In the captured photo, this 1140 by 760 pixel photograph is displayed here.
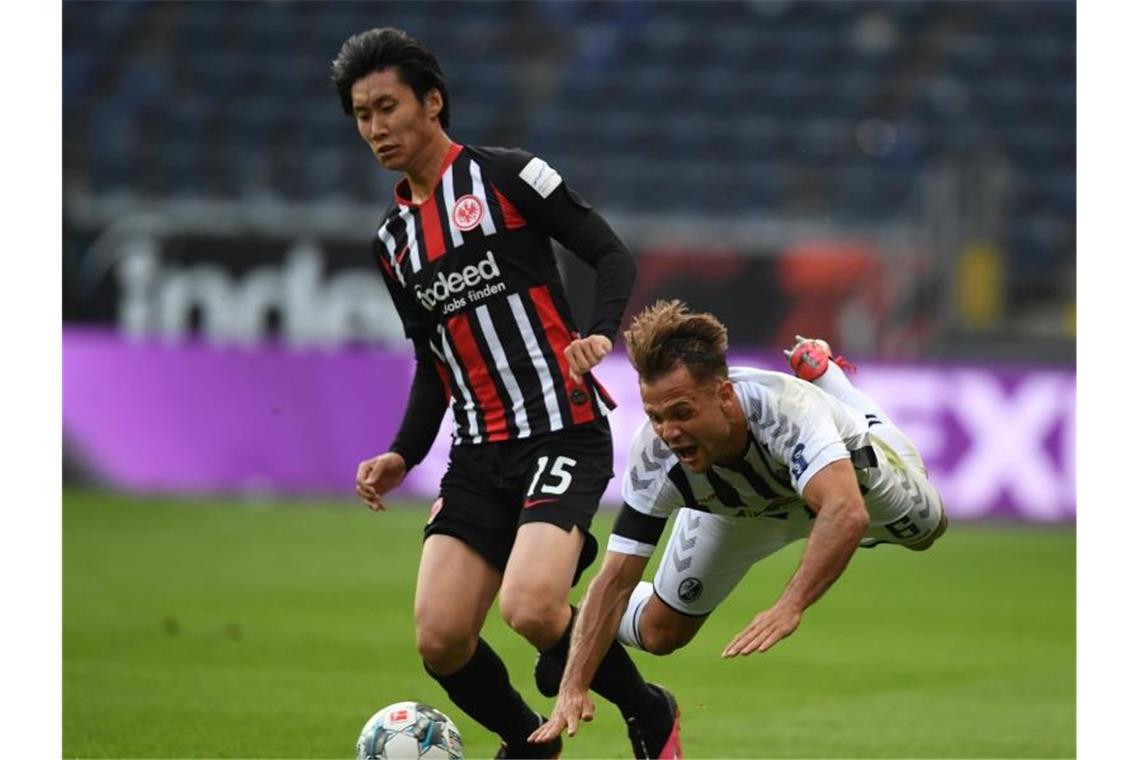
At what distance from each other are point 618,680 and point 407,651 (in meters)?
3.62

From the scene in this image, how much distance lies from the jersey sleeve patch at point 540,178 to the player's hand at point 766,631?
1.67 meters

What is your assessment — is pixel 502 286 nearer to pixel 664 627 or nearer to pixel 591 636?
pixel 591 636

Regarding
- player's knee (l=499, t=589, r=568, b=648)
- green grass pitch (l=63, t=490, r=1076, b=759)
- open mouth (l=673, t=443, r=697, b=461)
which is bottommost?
green grass pitch (l=63, t=490, r=1076, b=759)

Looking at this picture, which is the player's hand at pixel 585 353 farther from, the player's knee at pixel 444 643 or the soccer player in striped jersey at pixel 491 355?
the player's knee at pixel 444 643

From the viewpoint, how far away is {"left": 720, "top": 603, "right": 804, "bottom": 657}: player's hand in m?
4.80

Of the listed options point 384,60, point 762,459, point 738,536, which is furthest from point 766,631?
point 384,60

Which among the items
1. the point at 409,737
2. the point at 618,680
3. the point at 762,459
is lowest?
the point at 409,737

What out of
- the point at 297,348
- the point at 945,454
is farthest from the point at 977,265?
the point at 297,348

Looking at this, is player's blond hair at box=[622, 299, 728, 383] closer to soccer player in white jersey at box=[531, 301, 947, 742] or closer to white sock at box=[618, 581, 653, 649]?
soccer player in white jersey at box=[531, 301, 947, 742]

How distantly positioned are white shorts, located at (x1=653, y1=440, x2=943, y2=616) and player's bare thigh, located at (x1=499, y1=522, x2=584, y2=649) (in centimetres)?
97

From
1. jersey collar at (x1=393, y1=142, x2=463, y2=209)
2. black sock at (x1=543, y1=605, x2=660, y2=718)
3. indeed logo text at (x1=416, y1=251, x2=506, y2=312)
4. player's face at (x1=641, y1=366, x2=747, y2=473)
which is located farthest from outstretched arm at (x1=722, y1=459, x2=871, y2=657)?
jersey collar at (x1=393, y1=142, x2=463, y2=209)

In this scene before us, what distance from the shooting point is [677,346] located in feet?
17.3

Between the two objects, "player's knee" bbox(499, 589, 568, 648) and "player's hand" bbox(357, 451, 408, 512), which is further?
"player's hand" bbox(357, 451, 408, 512)

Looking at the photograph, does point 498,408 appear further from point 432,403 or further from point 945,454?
point 945,454
